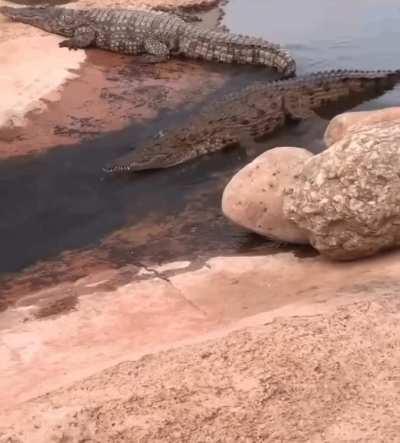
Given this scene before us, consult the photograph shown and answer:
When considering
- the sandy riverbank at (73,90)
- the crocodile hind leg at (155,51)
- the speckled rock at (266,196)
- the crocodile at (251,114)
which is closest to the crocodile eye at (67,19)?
the sandy riverbank at (73,90)

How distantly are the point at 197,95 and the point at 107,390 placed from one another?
21.0 ft

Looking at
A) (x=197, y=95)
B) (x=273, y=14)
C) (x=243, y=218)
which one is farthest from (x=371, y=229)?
(x=273, y=14)

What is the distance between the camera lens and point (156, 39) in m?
10.6

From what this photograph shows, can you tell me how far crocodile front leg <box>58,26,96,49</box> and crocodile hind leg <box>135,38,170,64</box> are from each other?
0.82 metres

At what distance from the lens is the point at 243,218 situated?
557cm

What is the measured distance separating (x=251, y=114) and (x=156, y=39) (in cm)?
317

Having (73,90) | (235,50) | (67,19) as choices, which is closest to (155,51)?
(235,50)

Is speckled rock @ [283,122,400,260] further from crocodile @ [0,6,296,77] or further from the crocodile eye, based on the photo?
the crocodile eye

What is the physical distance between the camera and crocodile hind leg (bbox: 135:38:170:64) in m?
10.4

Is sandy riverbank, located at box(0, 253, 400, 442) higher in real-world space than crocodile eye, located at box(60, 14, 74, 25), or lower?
lower

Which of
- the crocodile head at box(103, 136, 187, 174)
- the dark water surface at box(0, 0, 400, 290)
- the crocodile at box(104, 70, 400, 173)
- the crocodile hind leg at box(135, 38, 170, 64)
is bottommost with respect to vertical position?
the dark water surface at box(0, 0, 400, 290)

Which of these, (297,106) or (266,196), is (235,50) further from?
(266,196)

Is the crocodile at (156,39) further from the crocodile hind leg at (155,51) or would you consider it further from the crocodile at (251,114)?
the crocodile at (251,114)

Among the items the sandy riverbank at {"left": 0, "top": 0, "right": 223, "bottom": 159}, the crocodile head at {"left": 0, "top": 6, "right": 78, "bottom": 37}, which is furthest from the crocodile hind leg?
the crocodile head at {"left": 0, "top": 6, "right": 78, "bottom": 37}
